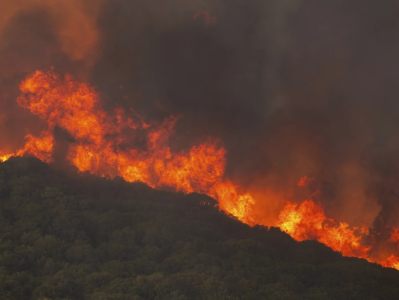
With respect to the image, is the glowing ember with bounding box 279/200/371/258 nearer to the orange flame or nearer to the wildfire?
the wildfire

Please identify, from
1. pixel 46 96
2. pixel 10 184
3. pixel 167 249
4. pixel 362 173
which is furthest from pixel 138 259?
pixel 362 173

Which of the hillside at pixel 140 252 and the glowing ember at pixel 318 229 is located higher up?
the glowing ember at pixel 318 229

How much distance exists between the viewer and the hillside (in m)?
31.4

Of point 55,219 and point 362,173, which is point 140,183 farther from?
point 362,173

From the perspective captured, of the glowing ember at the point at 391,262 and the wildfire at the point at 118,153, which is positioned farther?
the wildfire at the point at 118,153

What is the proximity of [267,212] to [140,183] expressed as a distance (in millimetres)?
14024

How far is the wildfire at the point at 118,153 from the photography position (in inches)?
2040

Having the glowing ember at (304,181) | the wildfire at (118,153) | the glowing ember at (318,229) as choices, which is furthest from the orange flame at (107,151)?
the glowing ember at (304,181)

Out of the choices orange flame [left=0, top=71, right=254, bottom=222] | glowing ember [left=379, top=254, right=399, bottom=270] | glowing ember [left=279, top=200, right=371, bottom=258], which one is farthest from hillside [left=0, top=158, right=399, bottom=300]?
glowing ember [left=379, top=254, right=399, bottom=270]

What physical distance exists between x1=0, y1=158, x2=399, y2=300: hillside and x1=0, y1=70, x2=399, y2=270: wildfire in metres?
3.71

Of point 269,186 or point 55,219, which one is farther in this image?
point 269,186

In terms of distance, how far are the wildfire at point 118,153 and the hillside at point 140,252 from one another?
3710 millimetres

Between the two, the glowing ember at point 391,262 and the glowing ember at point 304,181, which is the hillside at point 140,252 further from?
the glowing ember at point 304,181

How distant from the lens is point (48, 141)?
51844 millimetres
